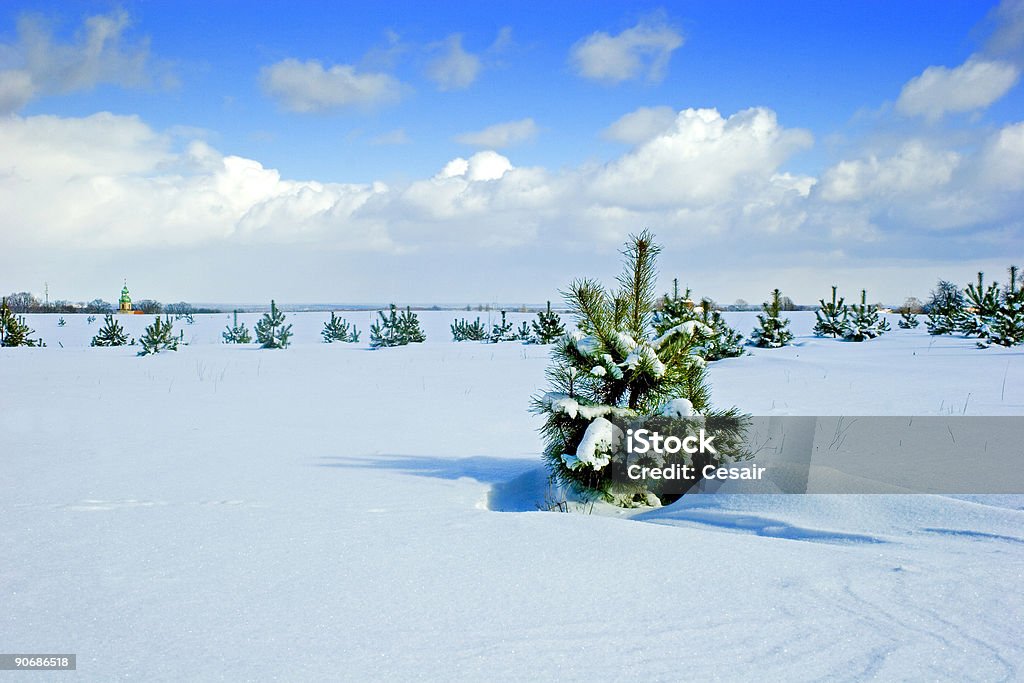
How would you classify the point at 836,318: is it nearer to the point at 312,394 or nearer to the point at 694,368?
the point at 312,394

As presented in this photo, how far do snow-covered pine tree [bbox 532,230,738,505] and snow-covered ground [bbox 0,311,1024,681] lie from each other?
43 cm

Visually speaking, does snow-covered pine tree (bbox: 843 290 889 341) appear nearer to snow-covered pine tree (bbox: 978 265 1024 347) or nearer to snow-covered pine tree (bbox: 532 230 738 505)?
→ snow-covered pine tree (bbox: 978 265 1024 347)

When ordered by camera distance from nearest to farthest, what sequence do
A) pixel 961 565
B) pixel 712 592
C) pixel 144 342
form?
pixel 712 592
pixel 961 565
pixel 144 342

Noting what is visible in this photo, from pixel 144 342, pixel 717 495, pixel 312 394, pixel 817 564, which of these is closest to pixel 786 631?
pixel 817 564

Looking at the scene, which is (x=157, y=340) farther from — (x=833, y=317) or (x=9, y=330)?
(x=833, y=317)

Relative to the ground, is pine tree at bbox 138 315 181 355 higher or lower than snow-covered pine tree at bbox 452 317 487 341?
lower

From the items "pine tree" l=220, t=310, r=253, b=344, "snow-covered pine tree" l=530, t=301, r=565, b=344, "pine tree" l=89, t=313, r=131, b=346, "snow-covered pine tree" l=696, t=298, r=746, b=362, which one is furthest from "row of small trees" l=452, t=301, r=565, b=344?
"pine tree" l=89, t=313, r=131, b=346

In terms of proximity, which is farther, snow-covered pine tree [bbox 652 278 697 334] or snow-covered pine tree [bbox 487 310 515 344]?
snow-covered pine tree [bbox 487 310 515 344]

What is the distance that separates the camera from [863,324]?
24.4m

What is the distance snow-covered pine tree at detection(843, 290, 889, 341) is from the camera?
2417cm

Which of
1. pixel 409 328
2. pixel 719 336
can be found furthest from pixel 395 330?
pixel 719 336

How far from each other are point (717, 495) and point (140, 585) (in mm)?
3197

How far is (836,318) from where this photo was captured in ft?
88.4

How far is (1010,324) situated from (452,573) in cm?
2154
